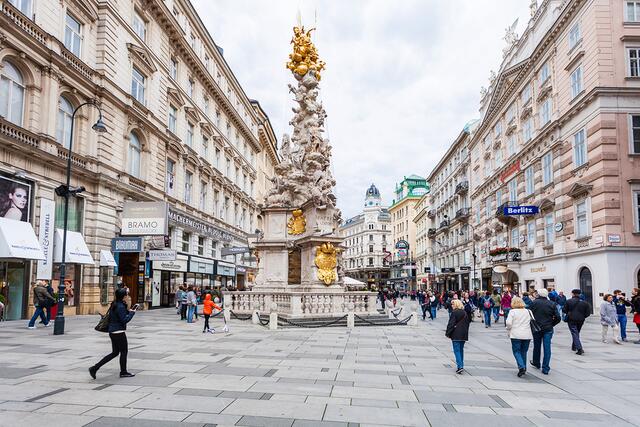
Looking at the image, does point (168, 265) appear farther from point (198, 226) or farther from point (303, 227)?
point (303, 227)

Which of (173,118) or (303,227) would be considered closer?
(303,227)

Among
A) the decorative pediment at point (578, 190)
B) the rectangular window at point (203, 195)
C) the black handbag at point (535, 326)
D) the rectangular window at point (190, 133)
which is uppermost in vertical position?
the rectangular window at point (190, 133)

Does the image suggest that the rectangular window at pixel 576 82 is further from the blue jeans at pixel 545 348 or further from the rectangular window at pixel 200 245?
the rectangular window at pixel 200 245

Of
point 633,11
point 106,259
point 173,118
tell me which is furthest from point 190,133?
point 633,11

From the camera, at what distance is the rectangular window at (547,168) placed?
1293 inches

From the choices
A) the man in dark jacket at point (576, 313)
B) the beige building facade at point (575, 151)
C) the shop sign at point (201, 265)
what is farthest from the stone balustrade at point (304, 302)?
the shop sign at point (201, 265)

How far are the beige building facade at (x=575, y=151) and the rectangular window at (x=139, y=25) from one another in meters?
→ 25.9

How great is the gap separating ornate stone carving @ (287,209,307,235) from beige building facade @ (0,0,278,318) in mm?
8160

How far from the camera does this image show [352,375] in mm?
9320

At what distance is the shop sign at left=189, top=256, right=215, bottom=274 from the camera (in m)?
35.9

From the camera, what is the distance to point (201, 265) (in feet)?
125

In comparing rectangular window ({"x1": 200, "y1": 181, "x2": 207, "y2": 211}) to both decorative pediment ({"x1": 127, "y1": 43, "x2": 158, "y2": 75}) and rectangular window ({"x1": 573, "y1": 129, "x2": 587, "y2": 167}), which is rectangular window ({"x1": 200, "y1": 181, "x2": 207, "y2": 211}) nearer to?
decorative pediment ({"x1": 127, "y1": 43, "x2": 158, "y2": 75})

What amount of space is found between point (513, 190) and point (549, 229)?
8.44m

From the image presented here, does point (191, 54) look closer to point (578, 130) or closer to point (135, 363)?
point (578, 130)
